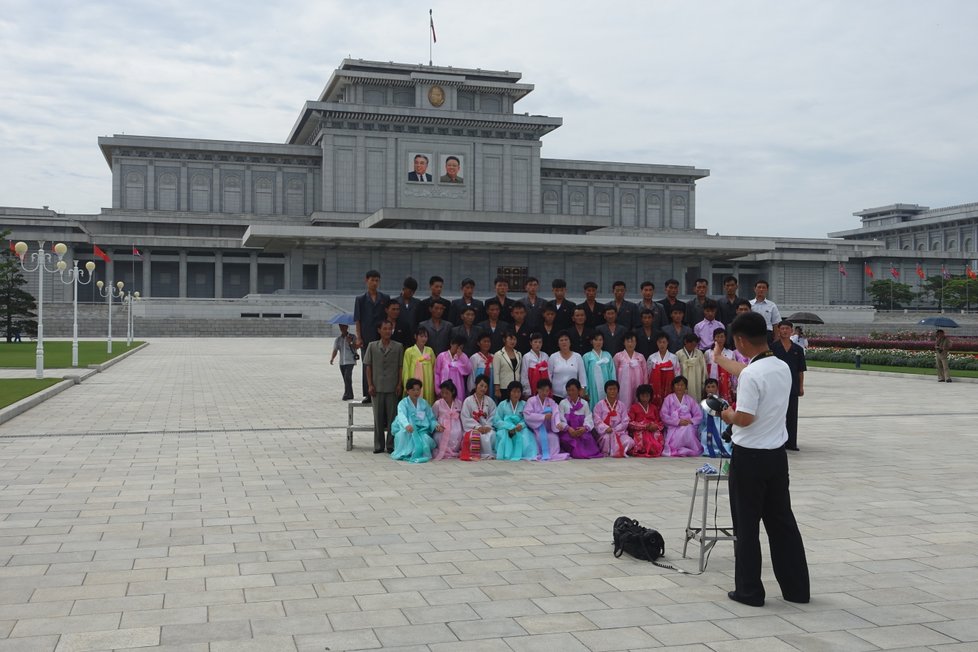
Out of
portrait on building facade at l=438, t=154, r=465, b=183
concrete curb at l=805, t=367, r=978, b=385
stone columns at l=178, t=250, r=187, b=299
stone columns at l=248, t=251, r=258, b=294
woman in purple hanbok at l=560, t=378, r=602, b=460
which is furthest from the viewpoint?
portrait on building facade at l=438, t=154, r=465, b=183

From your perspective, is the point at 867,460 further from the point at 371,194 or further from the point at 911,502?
the point at 371,194

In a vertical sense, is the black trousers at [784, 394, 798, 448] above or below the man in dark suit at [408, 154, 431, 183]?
below

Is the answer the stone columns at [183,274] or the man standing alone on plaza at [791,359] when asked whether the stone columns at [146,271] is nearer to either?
the stone columns at [183,274]

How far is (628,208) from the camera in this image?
260 feet

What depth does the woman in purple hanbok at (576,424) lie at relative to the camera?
32.9 ft

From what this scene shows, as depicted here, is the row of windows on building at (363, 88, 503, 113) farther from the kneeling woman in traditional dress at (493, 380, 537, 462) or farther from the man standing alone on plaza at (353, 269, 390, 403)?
the kneeling woman in traditional dress at (493, 380, 537, 462)

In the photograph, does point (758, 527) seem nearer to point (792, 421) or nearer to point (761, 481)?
point (761, 481)

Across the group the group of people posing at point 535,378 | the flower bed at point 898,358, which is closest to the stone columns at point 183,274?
the flower bed at point 898,358

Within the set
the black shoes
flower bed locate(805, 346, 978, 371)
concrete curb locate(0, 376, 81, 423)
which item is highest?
flower bed locate(805, 346, 978, 371)

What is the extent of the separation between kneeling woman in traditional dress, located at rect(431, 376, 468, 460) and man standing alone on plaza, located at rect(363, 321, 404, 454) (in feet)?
1.92

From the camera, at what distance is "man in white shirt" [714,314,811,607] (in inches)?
194

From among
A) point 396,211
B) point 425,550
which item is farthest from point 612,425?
point 396,211

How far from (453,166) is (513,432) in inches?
2432

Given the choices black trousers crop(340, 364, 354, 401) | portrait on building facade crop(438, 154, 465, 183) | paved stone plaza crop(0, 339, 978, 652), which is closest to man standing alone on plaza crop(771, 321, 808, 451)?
paved stone plaza crop(0, 339, 978, 652)
